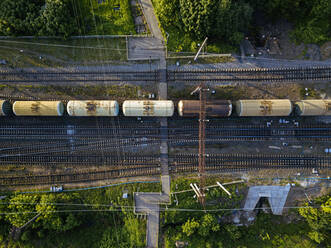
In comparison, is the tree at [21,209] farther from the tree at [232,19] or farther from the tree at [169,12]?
→ the tree at [232,19]

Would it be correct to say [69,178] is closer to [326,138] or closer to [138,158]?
[138,158]

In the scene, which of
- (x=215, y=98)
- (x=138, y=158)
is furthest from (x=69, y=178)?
(x=215, y=98)

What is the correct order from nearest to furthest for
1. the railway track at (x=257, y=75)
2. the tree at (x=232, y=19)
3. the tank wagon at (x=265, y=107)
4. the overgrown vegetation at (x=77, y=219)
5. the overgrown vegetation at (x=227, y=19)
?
the tree at (x=232, y=19)
the overgrown vegetation at (x=227, y=19)
the tank wagon at (x=265, y=107)
the overgrown vegetation at (x=77, y=219)
the railway track at (x=257, y=75)

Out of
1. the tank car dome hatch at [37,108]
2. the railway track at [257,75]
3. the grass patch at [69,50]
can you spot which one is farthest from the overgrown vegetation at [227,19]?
the tank car dome hatch at [37,108]

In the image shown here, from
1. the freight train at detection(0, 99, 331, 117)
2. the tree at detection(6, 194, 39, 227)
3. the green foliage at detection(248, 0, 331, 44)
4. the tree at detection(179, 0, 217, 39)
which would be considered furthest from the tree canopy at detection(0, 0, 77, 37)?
the green foliage at detection(248, 0, 331, 44)

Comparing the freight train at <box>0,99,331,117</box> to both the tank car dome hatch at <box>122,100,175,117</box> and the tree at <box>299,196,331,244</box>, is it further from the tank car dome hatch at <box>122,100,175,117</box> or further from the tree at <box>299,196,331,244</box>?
the tree at <box>299,196,331,244</box>

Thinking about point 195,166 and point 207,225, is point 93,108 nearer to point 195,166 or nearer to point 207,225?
point 195,166

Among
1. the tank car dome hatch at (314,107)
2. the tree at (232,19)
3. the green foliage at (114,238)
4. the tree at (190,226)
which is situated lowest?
the green foliage at (114,238)
